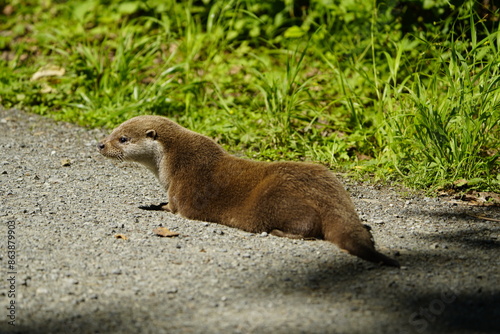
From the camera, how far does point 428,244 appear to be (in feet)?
13.3

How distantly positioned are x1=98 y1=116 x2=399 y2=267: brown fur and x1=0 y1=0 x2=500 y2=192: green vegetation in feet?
4.35

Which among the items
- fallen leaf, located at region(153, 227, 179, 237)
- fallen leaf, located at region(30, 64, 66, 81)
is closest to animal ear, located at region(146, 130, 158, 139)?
fallen leaf, located at region(153, 227, 179, 237)

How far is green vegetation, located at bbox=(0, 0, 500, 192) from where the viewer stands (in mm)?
5246

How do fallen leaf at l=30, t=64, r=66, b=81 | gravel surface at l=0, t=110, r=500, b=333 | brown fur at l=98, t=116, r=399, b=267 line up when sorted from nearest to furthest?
gravel surface at l=0, t=110, r=500, b=333, brown fur at l=98, t=116, r=399, b=267, fallen leaf at l=30, t=64, r=66, b=81

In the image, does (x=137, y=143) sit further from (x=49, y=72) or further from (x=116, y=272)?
(x=49, y=72)

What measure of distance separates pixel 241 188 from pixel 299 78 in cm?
285

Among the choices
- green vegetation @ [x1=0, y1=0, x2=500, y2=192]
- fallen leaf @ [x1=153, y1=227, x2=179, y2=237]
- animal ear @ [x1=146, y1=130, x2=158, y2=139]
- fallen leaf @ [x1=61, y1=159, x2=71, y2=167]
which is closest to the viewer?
fallen leaf @ [x1=153, y1=227, x2=179, y2=237]

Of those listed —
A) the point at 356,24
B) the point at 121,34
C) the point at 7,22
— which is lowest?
the point at 7,22

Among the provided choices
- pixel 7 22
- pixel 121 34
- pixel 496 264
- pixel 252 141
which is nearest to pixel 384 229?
pixel 496 264

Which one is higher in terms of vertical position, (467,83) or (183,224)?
(467,83)

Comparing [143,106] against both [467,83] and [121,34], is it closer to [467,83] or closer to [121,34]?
[121,34]

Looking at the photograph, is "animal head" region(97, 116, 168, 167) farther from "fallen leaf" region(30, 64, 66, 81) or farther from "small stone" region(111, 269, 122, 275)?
"fallen leaf" region(30, 64, 66, 81)

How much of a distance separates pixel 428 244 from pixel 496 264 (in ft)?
1.48

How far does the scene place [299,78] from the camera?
696cm
